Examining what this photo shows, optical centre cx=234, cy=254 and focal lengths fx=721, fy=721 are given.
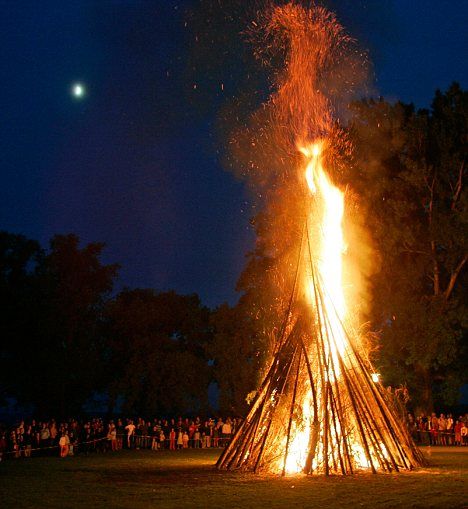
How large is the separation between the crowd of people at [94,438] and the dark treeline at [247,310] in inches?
219

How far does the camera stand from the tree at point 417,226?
29.6 m

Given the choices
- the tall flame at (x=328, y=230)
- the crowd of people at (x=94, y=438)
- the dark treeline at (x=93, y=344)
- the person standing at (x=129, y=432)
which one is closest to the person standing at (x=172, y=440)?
the crowd of people at (x=94, y=438)

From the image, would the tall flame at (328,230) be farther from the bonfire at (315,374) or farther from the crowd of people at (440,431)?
the crowd of people at (440,431)

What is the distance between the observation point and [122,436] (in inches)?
1152

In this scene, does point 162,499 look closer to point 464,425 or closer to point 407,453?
point 407,453

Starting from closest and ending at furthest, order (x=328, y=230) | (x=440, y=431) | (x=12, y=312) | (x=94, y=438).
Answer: (x=328, y=230)
(x=94, y=438)
(x=440, y=431)
(x=12, y=312)

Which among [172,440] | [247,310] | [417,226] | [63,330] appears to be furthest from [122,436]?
[417,226]

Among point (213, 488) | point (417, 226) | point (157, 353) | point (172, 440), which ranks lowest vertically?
point (213, 488)

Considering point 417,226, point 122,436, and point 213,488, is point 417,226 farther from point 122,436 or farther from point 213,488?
point 213,488

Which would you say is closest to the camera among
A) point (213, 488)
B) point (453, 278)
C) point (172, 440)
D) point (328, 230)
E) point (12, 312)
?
point (213, 488)

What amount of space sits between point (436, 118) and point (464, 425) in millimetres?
12856

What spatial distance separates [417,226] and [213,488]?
19718 millimetres

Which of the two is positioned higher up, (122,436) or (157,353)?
(157,353)

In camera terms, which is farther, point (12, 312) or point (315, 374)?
point (12, 312)
